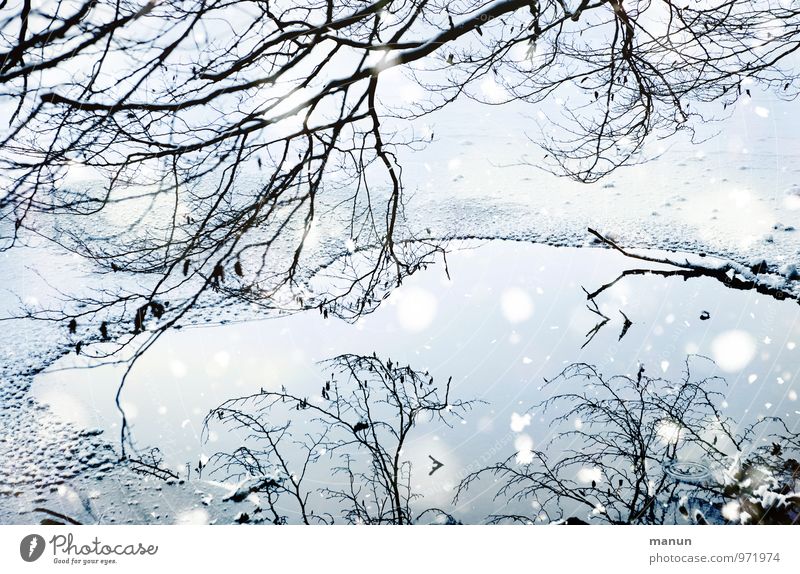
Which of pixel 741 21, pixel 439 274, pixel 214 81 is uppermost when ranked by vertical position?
pixel 741 21

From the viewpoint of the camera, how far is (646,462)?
127cm

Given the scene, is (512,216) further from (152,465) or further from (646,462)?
(152,465)

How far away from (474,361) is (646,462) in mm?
473

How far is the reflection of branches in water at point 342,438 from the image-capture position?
1183 millimetres

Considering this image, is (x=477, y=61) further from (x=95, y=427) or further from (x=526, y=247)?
(x=95, y=427)

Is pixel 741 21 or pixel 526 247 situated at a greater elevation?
pixel 741 21

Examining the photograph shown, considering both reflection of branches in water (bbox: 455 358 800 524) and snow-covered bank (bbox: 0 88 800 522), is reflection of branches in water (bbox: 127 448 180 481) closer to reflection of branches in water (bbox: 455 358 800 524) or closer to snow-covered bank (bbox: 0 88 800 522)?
snow-covered bank (bbox: 0 88 800 522)

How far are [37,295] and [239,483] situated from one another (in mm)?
660

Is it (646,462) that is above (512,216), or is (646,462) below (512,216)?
below

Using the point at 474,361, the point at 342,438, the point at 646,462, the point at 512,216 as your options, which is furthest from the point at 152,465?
the point at 512,216

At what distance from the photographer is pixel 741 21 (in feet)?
4.62

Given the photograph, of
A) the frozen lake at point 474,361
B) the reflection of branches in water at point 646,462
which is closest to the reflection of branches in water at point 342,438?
the frozen lake at point 474,361

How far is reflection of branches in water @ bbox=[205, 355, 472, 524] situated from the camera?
1183 millimetres

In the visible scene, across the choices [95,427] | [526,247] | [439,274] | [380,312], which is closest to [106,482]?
[95,427]
